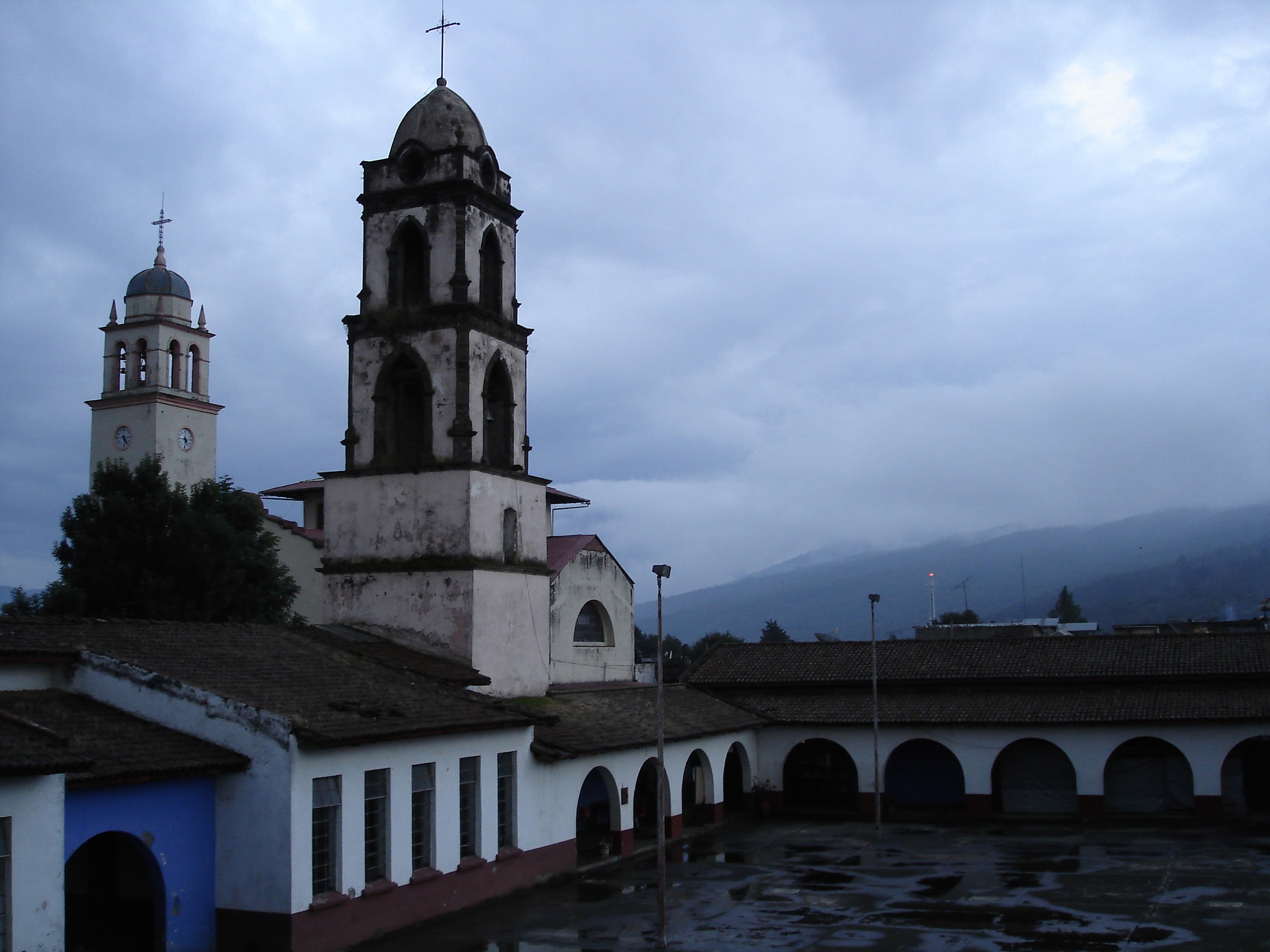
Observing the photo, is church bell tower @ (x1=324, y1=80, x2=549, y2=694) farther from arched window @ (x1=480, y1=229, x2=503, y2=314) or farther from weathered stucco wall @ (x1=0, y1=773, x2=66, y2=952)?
weathered stucco wall @ (x1=0, y1=773, x2=66, y2=952)

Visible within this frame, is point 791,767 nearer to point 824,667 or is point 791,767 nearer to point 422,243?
point 824,667

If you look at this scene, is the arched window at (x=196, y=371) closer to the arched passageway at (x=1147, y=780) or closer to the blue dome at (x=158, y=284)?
the blue dome at (x=158, y=284)

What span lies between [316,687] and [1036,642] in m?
25.8

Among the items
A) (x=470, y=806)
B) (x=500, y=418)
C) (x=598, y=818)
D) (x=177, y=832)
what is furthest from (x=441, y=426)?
(x=598, y=818)

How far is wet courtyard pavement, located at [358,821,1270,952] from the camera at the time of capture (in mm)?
20875

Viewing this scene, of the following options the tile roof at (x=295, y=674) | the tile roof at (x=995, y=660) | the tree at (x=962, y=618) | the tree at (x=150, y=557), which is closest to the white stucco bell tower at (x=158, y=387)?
the tree at (x=150, y=557)

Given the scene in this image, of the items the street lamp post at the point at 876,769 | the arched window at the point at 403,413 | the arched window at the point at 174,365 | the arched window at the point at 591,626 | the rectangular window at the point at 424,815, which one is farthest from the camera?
the arched window at the point at 174,365

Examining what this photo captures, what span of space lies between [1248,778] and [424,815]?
26387mm

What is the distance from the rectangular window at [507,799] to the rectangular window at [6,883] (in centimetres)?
1107

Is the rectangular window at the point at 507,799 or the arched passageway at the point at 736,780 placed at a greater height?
the rectangular window at the point at 507,799

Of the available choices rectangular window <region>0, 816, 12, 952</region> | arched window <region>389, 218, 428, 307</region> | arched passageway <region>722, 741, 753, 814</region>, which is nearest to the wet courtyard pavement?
arched passageway <region>722, 741, 753, 814</region>

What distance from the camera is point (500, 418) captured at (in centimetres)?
3084

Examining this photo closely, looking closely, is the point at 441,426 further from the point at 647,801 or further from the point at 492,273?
the point at 647,801

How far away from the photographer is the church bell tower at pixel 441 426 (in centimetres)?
2855
